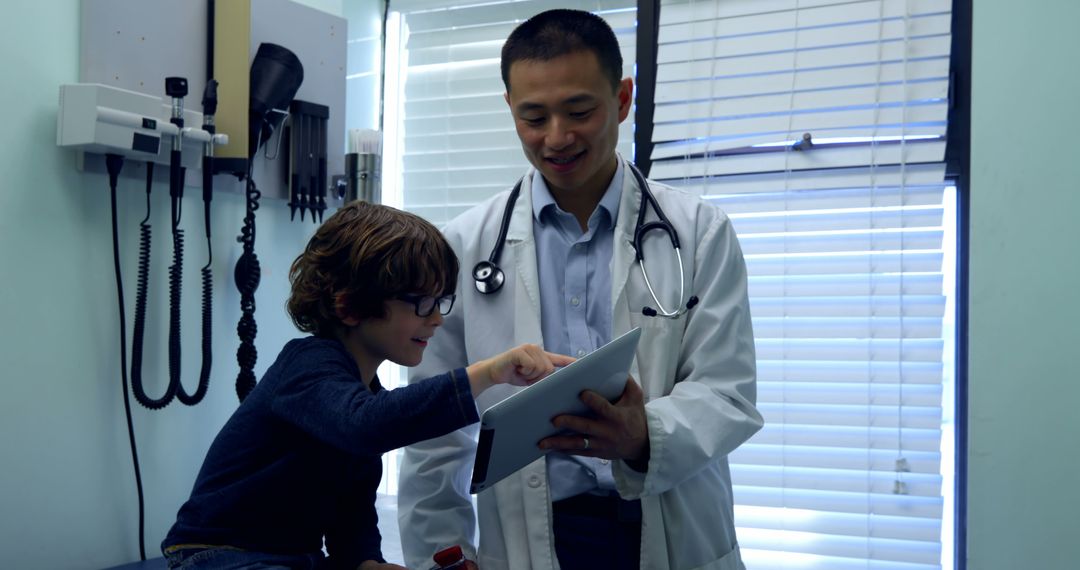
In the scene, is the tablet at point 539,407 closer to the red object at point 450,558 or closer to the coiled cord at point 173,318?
the red object at point 450,558

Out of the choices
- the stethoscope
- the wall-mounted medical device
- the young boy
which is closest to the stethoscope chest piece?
the stethoscope

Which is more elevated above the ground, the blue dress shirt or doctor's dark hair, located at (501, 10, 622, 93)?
doctor's dark hair, located at (501, 10, 622, 93)

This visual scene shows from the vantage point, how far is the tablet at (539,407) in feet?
3.25

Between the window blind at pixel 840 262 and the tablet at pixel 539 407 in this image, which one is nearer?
the tablet at pixel 539 407

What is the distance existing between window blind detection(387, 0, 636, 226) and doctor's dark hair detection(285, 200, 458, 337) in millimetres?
1549

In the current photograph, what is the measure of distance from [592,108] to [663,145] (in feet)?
3.91

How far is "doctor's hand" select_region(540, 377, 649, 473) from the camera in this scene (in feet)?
3.72

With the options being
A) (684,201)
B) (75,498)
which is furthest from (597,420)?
(75,498)

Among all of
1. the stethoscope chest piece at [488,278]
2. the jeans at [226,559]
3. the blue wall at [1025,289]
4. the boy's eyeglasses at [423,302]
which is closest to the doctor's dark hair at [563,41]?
the stethoscope chest piece at [488,278]

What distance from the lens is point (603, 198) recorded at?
4.89 ft

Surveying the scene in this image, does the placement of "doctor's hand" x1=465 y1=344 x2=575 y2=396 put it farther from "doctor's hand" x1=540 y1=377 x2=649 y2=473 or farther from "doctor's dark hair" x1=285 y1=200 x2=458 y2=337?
"doctor's dark hair" x1=285 y1=200 x2=458 y2=337

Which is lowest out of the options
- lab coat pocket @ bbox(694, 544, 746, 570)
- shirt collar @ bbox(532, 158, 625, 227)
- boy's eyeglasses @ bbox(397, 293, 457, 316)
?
lab coat pocket @ bbox(694, 544, 746, 570)

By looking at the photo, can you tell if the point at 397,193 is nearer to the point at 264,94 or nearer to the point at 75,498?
the point at 264,94

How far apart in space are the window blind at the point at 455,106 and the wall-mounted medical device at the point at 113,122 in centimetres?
104
